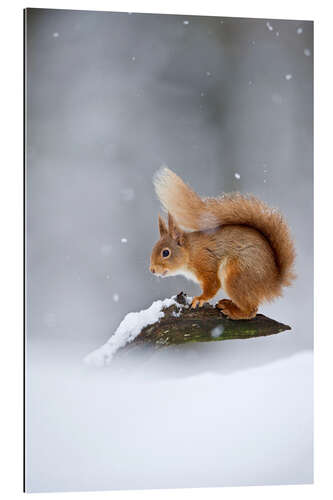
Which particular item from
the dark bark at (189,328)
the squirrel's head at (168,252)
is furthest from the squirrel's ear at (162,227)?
the dark bark at (189,328)

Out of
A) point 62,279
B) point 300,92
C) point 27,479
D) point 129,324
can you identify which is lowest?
point 27,479

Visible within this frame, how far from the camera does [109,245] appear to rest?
2926 mm

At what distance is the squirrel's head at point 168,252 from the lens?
9.69ft

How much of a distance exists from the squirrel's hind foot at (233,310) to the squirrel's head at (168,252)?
236 mm

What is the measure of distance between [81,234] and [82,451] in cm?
89

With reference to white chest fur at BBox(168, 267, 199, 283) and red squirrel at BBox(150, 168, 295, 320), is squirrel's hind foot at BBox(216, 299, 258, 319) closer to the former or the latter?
red squirrel at BBox(150, 168, 295, 320)

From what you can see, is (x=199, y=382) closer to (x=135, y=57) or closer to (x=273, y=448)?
(x=273, y=448)

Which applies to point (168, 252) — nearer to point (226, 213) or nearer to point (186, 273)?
point (186, 273)

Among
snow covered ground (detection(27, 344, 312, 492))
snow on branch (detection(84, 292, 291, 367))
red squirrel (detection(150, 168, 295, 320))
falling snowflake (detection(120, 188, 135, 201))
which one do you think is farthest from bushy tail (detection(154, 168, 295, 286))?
snow covered ground (detection(27, 344, 312, 492))

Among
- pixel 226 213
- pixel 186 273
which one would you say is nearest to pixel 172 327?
pixel 186 273

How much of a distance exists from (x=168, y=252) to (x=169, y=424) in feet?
2.35

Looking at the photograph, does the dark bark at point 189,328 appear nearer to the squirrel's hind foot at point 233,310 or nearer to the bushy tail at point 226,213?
the squirrel's hind foot at point 233,310

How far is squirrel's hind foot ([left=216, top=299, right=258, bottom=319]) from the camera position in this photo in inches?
117
